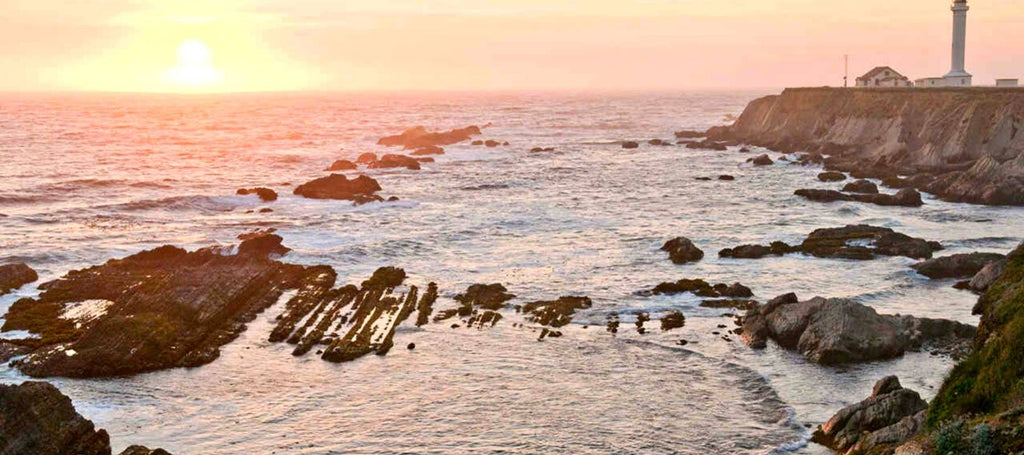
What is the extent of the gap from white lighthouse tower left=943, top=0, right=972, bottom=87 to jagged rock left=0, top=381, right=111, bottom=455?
270ft

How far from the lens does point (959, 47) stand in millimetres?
86938

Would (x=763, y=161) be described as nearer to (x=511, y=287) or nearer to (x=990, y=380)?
(x=511, y=287)

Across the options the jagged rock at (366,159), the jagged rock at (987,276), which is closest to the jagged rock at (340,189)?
the jagged rock at (366,159)

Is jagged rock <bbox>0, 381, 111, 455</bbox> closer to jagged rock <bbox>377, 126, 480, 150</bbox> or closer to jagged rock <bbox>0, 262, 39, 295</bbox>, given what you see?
jagged rock <bbox>0, 262, 39, 295</bbox>

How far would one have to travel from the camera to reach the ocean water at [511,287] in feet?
75.1

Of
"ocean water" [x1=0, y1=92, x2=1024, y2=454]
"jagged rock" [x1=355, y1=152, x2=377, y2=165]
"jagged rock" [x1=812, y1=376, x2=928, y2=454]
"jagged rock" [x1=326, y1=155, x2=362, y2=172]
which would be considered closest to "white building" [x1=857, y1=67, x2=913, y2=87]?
"ocean water" [x1=0, y1=92, x2=1024, y2=454]

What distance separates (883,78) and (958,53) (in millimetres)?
16137

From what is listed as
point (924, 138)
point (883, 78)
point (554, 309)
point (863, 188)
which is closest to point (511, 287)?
point (554, 309)

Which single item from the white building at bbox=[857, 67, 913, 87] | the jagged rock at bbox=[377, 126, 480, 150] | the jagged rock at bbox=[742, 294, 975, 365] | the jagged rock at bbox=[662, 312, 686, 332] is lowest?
the jagged rock at bbox=[662, 312, 686, 332]

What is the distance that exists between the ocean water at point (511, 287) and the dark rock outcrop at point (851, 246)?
73 centimetres

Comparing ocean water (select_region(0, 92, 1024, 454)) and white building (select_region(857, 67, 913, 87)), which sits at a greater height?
white building (select_region(857, 67, 913, 87))

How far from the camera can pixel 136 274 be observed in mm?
36906

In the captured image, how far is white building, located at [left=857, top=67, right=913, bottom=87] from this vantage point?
101375 mm

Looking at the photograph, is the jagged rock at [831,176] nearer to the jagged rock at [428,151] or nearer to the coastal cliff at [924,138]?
the coastal cliff at [924,138]
